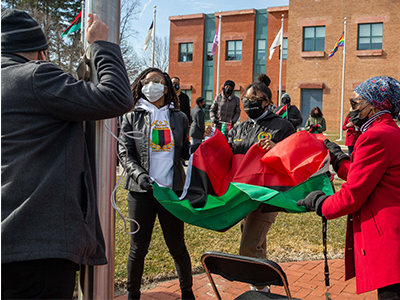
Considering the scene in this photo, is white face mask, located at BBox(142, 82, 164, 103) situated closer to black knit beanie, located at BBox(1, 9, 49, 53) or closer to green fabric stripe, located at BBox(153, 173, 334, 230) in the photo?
green fabric stripe, located at BBox(153, 173, 334, 230)

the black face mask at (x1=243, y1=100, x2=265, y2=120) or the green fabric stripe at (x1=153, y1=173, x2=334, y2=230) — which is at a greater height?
the black face mask at (x1=243, y1=100, x2=265, y2=120)

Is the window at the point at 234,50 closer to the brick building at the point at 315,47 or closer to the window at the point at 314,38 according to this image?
the brick building at the point at 315,47

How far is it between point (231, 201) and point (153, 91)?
1.45 m

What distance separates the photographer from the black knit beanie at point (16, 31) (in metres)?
1.91

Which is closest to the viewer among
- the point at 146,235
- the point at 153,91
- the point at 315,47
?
the point at 146,235

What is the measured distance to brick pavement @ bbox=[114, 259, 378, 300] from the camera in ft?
13.7

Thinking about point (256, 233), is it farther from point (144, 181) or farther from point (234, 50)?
point (234, 50)

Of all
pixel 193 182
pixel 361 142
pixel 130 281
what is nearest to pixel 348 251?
pixel 361 142

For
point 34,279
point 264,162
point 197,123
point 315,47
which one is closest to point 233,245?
point 264,162

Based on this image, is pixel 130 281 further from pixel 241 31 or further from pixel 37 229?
pixel 241 31

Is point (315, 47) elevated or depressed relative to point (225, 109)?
elevated

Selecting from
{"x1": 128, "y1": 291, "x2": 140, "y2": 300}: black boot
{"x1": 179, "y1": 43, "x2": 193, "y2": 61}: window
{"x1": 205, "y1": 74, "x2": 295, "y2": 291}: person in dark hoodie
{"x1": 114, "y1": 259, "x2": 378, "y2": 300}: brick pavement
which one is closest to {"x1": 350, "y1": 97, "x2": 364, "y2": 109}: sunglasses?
{"x1": 205, "y1": 74, "x2": 295, "y2": 291}: person in dark hoodie

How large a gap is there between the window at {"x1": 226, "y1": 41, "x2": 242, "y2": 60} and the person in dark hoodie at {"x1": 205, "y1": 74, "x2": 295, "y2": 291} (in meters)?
31.1

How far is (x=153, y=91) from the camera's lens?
13.5ft
